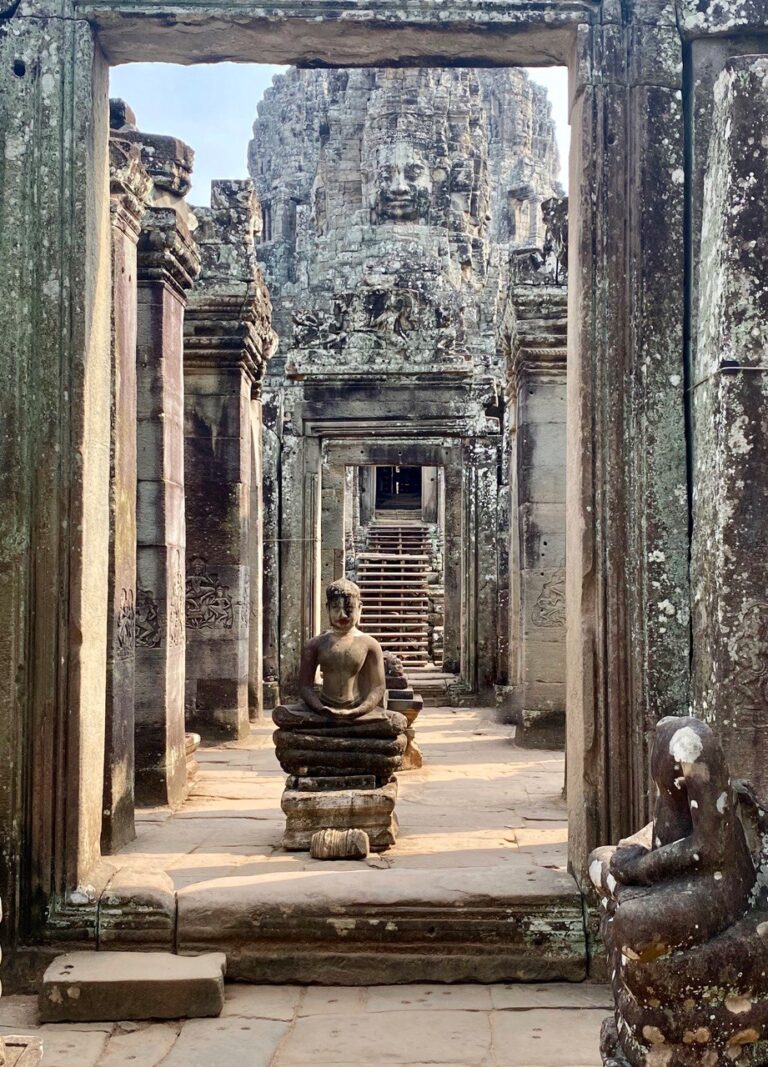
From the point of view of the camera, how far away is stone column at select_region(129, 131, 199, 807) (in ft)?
24.3

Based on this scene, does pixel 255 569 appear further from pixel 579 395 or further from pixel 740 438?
pixel 740 438

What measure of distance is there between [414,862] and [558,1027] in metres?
1.57

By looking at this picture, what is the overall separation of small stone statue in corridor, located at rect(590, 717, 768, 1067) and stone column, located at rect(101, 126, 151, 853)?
11.9 feet

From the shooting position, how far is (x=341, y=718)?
6789mm

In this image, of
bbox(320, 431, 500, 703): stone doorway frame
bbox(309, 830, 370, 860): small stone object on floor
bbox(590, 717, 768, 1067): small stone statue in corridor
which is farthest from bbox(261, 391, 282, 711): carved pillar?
bbox(590, 717, 768, 1067): small stone statue in corridor

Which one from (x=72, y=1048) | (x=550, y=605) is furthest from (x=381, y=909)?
(x=550, y=605)

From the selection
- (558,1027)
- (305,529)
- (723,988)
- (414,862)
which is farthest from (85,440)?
(305,529)

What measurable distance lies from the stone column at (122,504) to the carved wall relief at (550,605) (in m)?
4.32

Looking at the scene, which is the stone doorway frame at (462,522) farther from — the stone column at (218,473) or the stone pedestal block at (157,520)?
the stone pedestal block at (157,520)

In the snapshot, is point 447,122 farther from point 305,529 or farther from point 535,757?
point 535,757

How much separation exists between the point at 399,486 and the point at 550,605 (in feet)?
83.5

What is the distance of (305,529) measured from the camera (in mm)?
13664

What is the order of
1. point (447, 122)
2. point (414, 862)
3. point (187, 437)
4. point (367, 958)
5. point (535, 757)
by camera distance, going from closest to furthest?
1. point (367, 958)
2. point (414, 862)
3. point (535, 757)
4. point (187, 437)
5. point (447, 122)

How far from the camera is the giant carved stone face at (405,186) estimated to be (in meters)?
23.2
